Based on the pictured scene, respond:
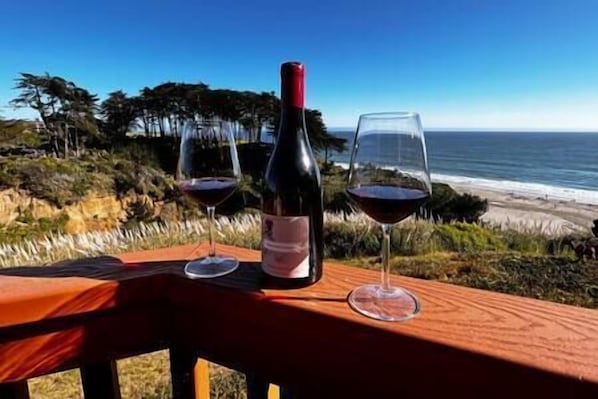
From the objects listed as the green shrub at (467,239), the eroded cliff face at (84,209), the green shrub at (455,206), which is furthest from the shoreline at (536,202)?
the eroded cliff face at (84,209)

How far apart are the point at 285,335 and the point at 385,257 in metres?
0.19

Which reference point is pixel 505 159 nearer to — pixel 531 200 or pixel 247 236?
pixel 531 200

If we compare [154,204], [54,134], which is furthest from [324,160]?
[54,134]

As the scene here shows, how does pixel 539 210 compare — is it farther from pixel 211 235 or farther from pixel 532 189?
pixel 211 235

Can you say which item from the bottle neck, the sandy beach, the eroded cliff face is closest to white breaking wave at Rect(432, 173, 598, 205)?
the sandy beach

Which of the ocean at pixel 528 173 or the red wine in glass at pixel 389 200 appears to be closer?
the red wine in glass at pixel 389 200

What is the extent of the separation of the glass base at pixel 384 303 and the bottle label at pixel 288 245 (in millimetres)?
98

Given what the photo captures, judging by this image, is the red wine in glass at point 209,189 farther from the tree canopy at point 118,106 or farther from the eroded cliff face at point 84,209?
the tree canopy at point 118,106

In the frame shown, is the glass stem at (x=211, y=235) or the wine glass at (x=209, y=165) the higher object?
the wine glass at (x=209, y=165)

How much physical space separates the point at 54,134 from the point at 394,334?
54.1 ft

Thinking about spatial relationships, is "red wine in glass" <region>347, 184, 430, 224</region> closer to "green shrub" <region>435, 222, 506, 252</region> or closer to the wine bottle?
the wine bottle

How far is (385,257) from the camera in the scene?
0.56 m

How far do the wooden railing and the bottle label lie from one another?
1.4 inches

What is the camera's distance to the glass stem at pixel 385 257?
0.56 meters
